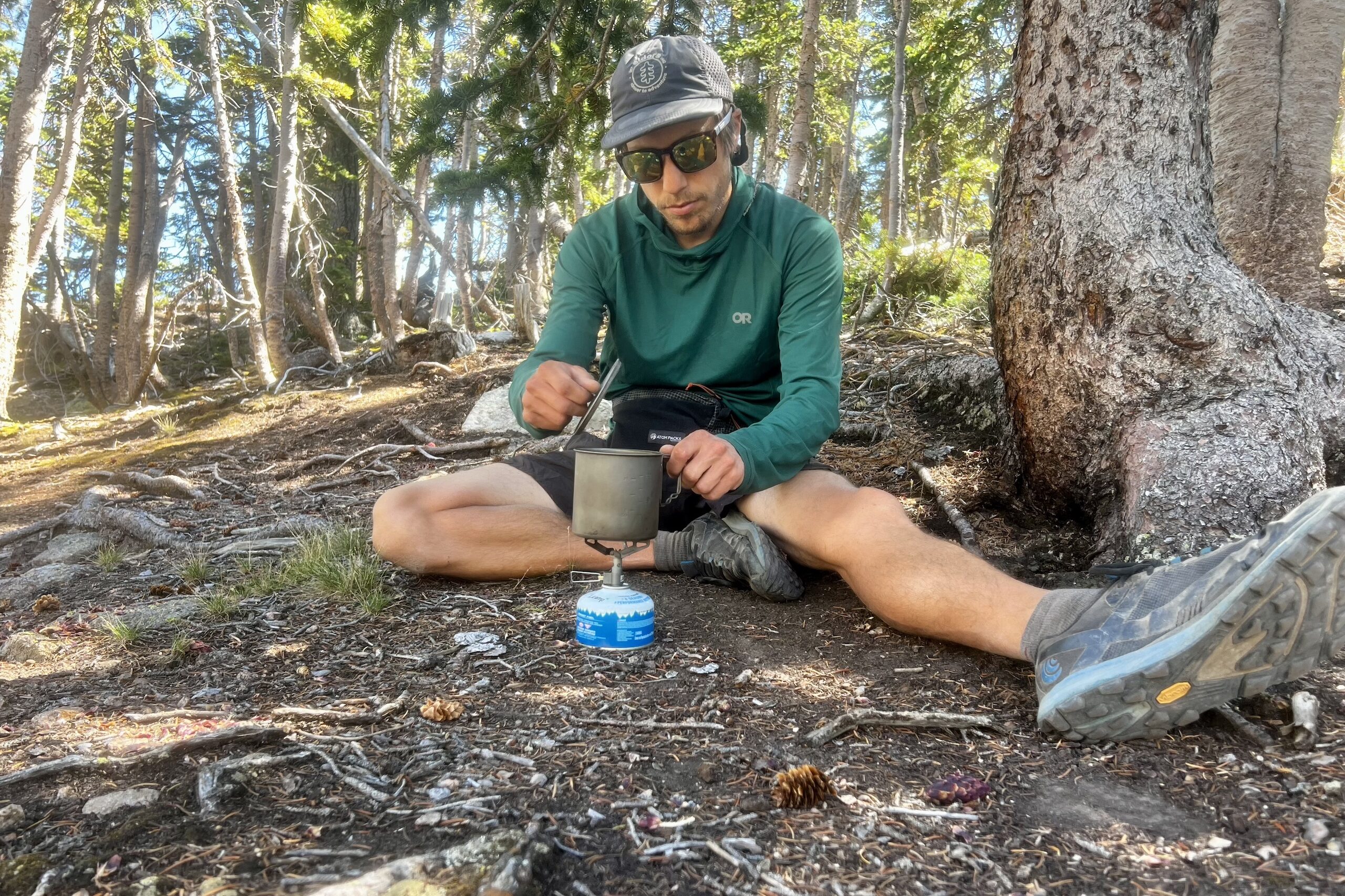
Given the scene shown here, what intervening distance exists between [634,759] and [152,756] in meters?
0.99

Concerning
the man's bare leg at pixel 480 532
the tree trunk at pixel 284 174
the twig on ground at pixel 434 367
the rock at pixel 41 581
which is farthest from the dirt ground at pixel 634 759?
the tree trunk at pixel 284 174

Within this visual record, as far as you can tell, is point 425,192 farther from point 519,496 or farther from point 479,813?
point 479,813

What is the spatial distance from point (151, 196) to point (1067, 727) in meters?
18.0

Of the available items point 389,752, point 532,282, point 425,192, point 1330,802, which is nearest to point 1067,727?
point 1330,802

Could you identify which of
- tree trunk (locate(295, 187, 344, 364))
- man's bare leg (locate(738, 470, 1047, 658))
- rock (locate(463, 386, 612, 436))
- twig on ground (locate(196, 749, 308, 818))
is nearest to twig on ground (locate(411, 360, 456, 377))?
rock (locate(463, 386, 612, 436))

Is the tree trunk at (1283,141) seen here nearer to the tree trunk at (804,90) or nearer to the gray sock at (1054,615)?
the tree trunk at (804,90)

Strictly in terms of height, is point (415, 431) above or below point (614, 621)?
above

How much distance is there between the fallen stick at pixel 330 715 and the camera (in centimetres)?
194

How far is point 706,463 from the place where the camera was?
7.91ft

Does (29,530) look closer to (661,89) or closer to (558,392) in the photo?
(558,392)

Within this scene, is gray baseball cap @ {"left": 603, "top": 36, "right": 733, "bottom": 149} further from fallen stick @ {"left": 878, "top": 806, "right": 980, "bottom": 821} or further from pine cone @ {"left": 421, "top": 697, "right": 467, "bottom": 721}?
fallen stick @ {"left": 878, "top": 806, "right": 980, "bottom": 821}

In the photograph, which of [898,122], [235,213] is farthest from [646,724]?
[235,213]

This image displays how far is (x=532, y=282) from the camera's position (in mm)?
11305

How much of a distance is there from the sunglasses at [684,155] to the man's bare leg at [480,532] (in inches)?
49.2
